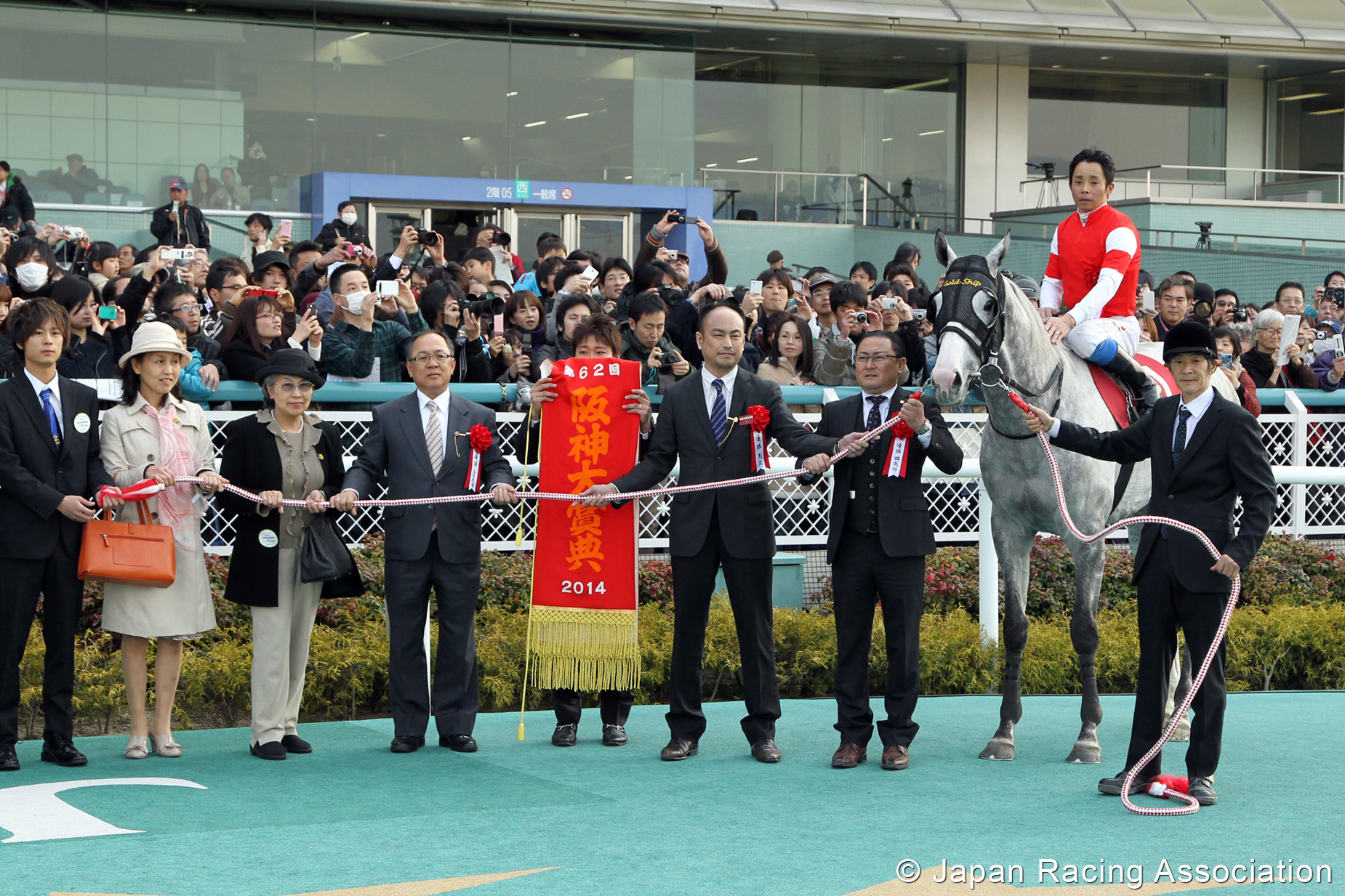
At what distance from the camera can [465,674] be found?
6797mm

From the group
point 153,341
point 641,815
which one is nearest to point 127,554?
point 153,341

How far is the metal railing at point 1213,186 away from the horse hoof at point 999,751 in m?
18.8

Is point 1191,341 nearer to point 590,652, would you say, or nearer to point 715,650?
point 590,652

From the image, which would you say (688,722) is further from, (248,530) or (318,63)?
(318,63)

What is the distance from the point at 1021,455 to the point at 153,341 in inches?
159

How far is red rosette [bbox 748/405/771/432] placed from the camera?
21.6 ft

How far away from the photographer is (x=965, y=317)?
6.36 meters

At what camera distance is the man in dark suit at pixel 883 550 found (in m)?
6.45

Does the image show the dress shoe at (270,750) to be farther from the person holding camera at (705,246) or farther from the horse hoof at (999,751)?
the person holding camera at (705,246)

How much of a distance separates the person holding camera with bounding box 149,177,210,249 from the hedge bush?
7700mm

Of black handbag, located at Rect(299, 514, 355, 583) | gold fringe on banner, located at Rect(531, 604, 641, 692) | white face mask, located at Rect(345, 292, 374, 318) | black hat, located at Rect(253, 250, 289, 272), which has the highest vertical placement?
black hat, located at Rect(253, 250, 289, 272)

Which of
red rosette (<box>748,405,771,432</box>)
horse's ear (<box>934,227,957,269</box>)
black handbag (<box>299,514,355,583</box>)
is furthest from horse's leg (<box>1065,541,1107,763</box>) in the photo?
black handbag (<box>299,514,355,583</box>)

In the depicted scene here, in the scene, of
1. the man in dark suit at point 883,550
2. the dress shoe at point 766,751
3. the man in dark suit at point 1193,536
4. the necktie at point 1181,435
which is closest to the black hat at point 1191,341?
the man in dark suit at point 1193,536

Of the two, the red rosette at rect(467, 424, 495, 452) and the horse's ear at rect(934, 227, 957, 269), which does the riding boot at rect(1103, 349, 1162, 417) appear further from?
the red rosette at rect(467, 424, 495, 452)
